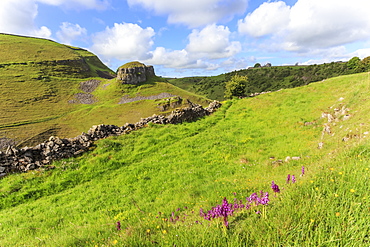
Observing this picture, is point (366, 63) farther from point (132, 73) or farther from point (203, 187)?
point (203, 187)

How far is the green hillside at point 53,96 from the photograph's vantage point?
53.6m

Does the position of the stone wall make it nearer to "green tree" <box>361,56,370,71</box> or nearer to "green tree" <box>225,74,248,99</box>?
"green tree" <box>225,74,248,99</box>

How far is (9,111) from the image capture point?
59.0 m

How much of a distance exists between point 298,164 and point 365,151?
4382mm

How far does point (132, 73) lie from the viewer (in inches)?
4156

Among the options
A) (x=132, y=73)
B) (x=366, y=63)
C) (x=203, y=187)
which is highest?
(x=132, y=73)

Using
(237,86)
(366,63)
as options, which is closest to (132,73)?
(237,86)

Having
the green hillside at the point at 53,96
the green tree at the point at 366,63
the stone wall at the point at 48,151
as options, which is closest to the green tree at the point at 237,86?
the stone wall at the point at 48,151

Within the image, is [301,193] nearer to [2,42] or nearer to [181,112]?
[181,112]

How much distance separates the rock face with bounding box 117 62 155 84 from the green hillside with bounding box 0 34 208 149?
4.63 m

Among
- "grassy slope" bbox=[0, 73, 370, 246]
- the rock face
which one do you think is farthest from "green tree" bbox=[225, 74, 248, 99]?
the rock face

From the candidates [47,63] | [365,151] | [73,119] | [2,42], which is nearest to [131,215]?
[365,151]

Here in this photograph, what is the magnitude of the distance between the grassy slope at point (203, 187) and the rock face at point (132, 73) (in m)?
93.0

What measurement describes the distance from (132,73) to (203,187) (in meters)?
108
